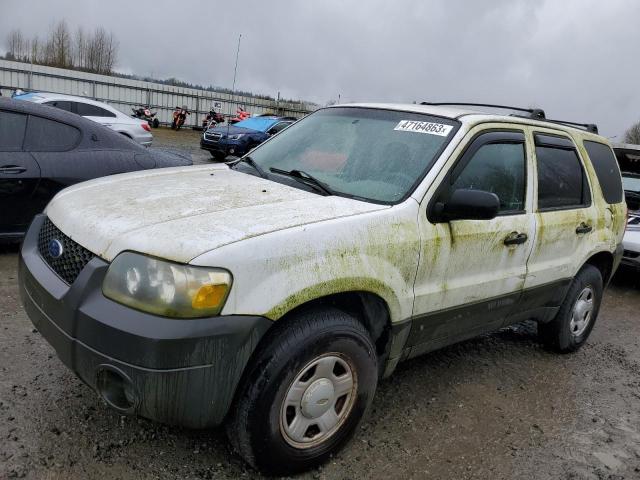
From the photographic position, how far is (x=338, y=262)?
2.47 m

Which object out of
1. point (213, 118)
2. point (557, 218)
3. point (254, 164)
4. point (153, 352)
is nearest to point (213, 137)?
point (213, 118)

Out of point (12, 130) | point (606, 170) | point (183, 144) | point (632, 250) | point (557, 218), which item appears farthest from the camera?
point (183, 144)

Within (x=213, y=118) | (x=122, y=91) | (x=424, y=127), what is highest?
(x=424, y=127)

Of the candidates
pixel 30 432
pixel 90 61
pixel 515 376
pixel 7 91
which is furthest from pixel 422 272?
pixel 90 61

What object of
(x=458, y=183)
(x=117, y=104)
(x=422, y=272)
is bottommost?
(x=117, y=104)

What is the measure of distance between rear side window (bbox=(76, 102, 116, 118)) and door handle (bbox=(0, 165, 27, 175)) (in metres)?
8.80

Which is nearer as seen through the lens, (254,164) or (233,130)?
(254,164)

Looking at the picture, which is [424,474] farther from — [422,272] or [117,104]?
[117,104]

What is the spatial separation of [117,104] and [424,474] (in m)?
27.2

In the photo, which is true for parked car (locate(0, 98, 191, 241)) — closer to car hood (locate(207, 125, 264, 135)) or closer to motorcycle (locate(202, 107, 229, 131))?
car hood (locate(207, 125, 264, 135))

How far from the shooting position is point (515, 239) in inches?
133

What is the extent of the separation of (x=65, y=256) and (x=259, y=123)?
55.4 feet

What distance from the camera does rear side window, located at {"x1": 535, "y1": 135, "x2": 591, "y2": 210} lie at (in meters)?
3.74

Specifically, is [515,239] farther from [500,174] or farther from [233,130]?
[233,130]
